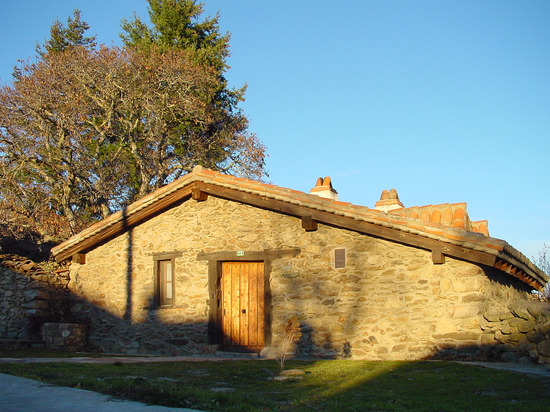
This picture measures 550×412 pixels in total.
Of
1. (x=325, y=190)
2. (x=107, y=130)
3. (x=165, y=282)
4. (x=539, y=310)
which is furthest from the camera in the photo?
(x=107, y=130)

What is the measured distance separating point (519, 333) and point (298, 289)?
431cm

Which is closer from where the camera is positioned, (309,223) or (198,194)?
(309,223)

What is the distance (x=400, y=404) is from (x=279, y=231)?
704 cm

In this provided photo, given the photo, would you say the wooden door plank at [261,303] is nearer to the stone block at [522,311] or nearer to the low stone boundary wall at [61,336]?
the low stone boundary wall at [61,336]

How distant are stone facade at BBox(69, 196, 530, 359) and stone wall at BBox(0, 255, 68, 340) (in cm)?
74

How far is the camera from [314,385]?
24.5 ft

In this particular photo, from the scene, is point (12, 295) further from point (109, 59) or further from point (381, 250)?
point (109, 59)

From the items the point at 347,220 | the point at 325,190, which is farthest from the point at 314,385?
the point at 325,190

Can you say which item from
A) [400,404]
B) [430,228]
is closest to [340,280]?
[430,228]

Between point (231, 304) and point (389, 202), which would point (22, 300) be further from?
point (389, 202)

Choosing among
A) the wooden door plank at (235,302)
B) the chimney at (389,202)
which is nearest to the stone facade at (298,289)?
the wooden door plank at (235,302)

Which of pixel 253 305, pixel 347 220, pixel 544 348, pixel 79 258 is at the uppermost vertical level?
pixel 347 220

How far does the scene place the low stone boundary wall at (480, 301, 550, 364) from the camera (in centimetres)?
947

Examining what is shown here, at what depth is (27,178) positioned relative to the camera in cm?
2280
